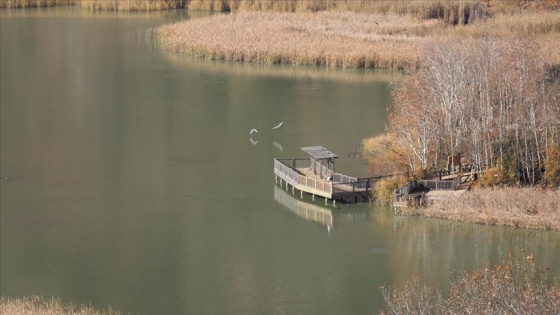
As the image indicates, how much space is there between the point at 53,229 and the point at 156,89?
2073 centimetres

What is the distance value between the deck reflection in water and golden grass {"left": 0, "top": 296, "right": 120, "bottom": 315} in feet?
28.1

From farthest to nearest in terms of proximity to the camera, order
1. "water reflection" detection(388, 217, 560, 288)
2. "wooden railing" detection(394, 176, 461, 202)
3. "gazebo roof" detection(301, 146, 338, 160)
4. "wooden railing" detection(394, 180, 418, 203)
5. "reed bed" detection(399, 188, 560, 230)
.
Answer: "gazebo roof" detection(301, 146, 338, 160), "wooden railing" detection(394, 176, 461, 202), "wooden railing" detection(394, 180, 418, 203), "reed bed" detection(399, 188, 560, 230), "water reflection" detection(388, 217, 560, 288)

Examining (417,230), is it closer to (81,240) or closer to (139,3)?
(81,240)

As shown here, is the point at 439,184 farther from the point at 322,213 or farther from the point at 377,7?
the point at 377,7

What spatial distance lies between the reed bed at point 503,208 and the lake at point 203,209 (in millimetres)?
283

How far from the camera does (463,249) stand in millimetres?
28406

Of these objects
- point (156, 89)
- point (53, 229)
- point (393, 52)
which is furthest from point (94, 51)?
point (53, 229)

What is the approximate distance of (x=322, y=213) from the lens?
3156 centimetres

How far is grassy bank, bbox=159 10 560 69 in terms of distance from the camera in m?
55.0

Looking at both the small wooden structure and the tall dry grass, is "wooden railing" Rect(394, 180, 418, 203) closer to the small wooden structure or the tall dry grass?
the small wooden structure

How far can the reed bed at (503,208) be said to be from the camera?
2930cm

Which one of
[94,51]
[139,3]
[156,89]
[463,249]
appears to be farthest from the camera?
[139,3]

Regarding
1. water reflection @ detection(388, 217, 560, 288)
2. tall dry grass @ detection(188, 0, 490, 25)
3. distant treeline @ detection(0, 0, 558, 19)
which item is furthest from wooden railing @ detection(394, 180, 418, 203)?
distant treeline @ detection(0, 0, 558, 19)

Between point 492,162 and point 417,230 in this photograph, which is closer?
point 417,230
